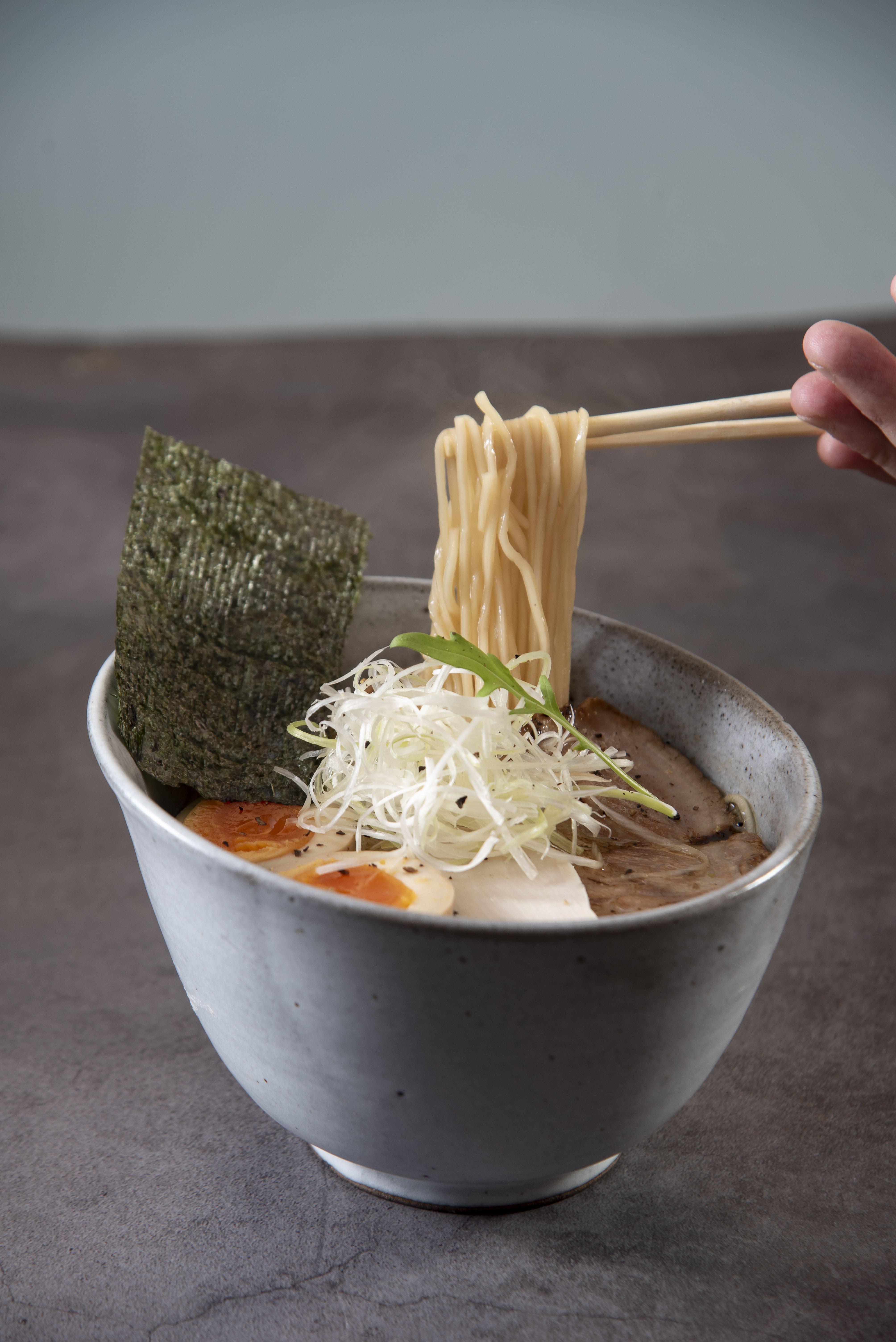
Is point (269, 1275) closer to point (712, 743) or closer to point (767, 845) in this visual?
point (767, 845)

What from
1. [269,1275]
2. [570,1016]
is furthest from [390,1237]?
[570,1016]

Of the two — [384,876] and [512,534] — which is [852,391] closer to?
[512,534]

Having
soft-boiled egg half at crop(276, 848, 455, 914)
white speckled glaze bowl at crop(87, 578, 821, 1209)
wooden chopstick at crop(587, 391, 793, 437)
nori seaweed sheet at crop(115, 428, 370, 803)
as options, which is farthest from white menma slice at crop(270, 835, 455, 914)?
wooden chopstick at crop(587, 391, 793, 437)

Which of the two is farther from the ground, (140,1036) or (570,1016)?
(570,1016)

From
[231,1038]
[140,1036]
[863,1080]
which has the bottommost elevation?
[140,1036]

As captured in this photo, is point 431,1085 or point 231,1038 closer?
point 431,1085

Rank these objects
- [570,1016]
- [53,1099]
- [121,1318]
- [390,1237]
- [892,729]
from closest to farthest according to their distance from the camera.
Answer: [570,1016], [121,1318], [390,1237], [53,1099], [892,729]

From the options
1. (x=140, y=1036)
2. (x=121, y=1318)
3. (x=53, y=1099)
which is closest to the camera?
(x=121, y=1318)
